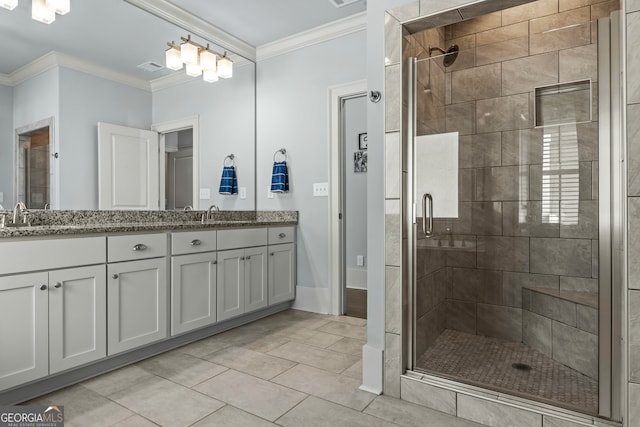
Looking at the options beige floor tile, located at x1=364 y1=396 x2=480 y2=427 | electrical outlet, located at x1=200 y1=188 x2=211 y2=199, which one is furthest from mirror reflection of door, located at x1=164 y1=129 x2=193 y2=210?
beige floor tile, located at x1=364 y1=396 x2=480 y2=427

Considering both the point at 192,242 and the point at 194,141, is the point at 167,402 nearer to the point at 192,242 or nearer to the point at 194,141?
the point at 192,242

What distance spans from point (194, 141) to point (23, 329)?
6.56 ft

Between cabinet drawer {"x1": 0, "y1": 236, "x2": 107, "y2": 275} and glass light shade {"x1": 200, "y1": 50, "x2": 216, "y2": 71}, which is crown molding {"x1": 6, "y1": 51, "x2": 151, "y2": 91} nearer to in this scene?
glass light shade {"x1": 200, "y1": 50, "x2": 216, "y2": 71}

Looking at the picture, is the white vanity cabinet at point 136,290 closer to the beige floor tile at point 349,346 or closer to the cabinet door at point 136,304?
the cabinet door at point 136,304

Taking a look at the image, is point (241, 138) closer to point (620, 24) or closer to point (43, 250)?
point (43, 250)

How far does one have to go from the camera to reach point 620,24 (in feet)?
4.71

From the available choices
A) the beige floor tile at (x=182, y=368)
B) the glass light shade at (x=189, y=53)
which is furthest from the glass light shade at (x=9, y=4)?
the beige floor tile at (x=182, y=368)

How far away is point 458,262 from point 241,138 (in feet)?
7.83

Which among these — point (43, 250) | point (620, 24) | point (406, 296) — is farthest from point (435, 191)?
point (43, 250)

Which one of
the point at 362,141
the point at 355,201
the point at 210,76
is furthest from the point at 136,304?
the point at 362,141

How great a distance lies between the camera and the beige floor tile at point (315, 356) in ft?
7.49

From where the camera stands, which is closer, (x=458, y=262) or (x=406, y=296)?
(x=406, y=296)

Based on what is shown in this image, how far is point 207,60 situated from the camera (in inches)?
132

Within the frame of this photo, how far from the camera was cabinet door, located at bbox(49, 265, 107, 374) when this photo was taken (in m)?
1.85
